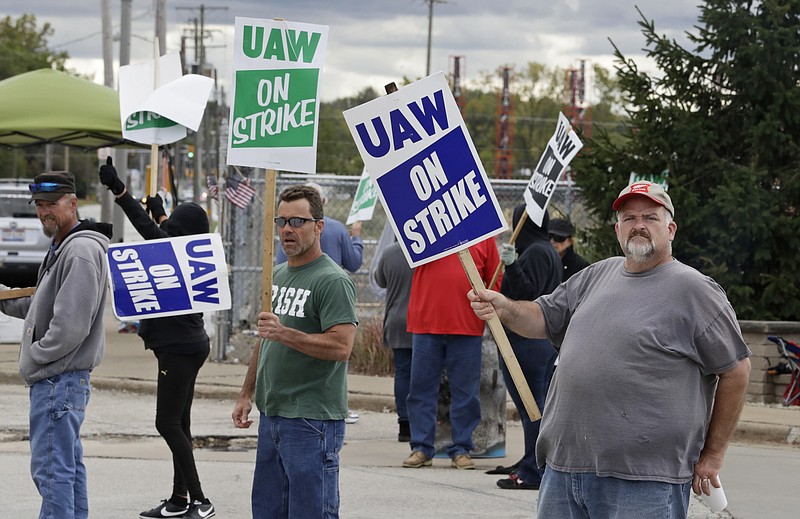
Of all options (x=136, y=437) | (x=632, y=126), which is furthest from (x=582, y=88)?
(x=136, y=437)

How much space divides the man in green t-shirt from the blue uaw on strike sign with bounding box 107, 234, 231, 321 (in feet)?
4.04

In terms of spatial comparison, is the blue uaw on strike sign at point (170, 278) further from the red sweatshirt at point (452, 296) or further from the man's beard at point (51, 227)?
the red sweatshirt at point (452, 296)

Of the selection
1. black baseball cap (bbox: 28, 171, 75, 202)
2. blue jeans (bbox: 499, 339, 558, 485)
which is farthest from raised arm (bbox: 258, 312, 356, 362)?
blue jeans (bbox: 499, 339, 558, 485)

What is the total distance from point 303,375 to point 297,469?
1.37 feet

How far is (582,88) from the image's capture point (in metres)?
72.0

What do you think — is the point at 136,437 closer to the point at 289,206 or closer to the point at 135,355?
the point at 135,355

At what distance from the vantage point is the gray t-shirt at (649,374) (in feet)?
14.7

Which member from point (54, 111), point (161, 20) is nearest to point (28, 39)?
point (161, 20)

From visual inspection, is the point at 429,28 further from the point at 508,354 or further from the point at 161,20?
the point at 508,354

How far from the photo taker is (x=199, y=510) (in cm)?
756

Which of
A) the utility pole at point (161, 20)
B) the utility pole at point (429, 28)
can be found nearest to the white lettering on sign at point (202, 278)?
the utility pole at point (161, 20)

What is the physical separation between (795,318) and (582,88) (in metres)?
59.9

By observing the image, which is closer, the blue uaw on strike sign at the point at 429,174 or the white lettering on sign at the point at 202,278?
the blue uaw on strike sign at the point at 429,174

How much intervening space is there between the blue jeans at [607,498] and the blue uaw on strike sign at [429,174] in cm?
109
